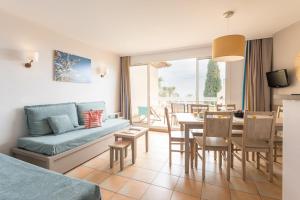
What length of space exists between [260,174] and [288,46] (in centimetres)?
251

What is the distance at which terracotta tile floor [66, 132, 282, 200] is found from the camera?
187cm

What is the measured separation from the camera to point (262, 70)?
3.70 m

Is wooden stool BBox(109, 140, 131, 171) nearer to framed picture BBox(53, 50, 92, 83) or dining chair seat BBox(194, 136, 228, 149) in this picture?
dining chair seat BBox(194, 136, 228, 149)

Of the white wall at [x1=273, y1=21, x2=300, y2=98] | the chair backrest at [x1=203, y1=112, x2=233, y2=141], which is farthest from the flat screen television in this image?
the chair backrest at [x1=203, y1=112, x2=233, y2=141]

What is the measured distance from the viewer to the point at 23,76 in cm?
270

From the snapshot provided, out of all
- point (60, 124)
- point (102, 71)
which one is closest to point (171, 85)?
point (102, 71)

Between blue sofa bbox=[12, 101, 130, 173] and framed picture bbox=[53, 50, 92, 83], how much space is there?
0.61 m

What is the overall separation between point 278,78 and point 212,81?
149 centimetres

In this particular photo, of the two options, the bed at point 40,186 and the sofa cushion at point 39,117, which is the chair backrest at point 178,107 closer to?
the sofa cushion at point 39,117

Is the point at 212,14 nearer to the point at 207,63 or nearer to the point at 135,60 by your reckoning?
the point at 207,63

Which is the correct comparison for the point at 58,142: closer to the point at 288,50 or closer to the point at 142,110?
the point at 142,110

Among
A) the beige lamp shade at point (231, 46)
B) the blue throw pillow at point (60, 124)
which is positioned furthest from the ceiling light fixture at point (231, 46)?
the blue throw pillow at point (60, 124)

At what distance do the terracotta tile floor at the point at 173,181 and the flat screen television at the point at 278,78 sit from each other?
161cm

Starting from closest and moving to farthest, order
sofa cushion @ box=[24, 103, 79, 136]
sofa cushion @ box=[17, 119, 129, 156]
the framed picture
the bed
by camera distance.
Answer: the bed, sofa cushion @ box=[17, 119, 129, 156], sofa cushion @ box=[24, 103, 79, 136], the framed picture
